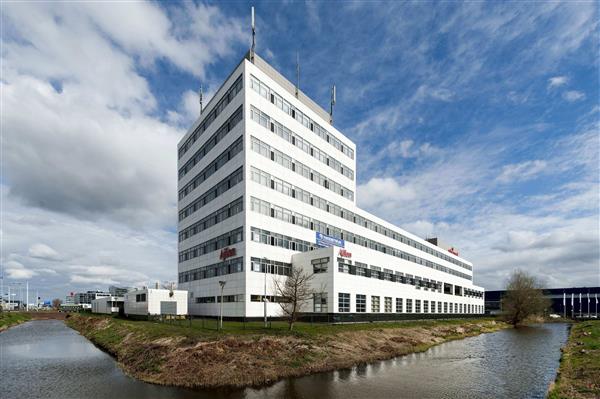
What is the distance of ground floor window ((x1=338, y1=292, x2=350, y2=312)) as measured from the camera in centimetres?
6050

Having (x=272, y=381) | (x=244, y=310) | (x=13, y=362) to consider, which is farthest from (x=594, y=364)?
(x=13, y=362)

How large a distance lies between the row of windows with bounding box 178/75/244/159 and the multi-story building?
0.20 meters

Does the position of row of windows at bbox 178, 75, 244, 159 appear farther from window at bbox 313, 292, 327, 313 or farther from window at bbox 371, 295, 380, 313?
window at bbox 371, 295, 380, 313

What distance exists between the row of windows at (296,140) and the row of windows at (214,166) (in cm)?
470

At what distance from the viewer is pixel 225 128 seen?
226 feet

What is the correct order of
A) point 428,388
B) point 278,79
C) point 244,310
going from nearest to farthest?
point 428,388, point 244,310, point 278,79

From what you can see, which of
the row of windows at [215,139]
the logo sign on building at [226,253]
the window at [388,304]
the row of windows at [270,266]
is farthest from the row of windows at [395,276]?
the row of windows at [215,139]

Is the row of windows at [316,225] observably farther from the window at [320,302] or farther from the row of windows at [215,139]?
the row of windows at [215,139]

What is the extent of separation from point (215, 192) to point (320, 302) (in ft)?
87.8

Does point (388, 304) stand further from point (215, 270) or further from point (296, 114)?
point (296, 114)

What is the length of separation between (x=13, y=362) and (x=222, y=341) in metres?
22.0

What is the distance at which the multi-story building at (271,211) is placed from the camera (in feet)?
201

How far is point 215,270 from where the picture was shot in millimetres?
69750

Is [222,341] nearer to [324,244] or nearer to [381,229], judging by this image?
[324,244]
